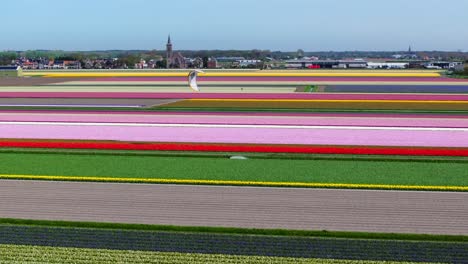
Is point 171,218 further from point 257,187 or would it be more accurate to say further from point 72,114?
point 72,114

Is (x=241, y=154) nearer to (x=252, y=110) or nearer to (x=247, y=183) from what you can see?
(x=247, y=183)

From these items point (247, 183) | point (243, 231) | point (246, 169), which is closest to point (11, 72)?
point (246, 169)

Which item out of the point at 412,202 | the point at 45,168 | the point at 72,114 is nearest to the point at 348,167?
the point at 412,202

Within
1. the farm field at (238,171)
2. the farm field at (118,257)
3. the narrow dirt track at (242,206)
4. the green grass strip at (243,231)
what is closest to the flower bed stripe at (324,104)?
the farm field at (238,171)

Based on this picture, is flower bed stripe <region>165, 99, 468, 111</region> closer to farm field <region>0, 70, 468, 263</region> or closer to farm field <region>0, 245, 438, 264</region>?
farm field <region>0, 70, 468, 263</region>

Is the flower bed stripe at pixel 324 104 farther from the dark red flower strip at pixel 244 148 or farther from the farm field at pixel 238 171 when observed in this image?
the dark red flower strip at pixel 244 148

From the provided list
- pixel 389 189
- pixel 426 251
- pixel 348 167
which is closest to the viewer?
pixel 426 251
